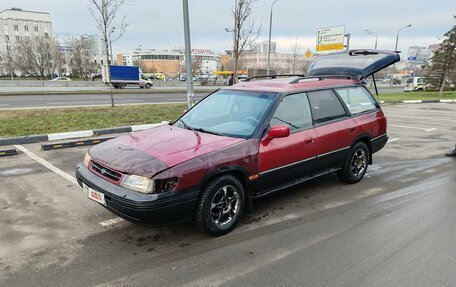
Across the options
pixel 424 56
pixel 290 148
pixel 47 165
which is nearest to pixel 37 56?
pixel 47 165

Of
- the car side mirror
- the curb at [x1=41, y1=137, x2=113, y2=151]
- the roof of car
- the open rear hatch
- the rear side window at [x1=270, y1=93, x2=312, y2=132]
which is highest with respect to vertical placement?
the open rear hatch

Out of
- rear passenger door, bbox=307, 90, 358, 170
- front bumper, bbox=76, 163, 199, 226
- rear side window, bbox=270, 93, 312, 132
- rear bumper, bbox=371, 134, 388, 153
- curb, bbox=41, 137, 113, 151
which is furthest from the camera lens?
curb, bbox=41, 137, 113, 151

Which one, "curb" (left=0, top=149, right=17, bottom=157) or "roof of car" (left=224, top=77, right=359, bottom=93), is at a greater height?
"roof of car" (left=224, top=77, right=359, bottom=93)

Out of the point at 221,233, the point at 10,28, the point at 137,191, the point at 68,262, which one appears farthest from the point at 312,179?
the point at 10,28

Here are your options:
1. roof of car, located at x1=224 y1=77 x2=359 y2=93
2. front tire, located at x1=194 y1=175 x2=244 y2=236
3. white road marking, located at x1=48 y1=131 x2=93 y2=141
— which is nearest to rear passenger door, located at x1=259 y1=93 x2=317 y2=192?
roof of car, located at x1=224 y1=77 x2=359 y2=93

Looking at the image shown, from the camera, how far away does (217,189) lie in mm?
3559

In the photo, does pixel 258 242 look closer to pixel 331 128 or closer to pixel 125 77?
pixel 331 128

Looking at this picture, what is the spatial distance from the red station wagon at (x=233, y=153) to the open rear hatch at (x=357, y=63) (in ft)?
2.04

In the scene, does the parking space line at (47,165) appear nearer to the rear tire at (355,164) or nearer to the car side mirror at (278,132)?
the car side mirror at (278,132)

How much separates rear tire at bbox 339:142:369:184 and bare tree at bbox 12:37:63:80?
58.1m

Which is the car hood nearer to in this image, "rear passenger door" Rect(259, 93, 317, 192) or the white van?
"rear passenger door" Rect(259, 93, 317, 192)

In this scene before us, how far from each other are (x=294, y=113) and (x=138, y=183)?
229 centimetres

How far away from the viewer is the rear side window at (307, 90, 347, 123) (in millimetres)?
4746

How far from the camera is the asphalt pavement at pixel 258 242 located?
2.95m
